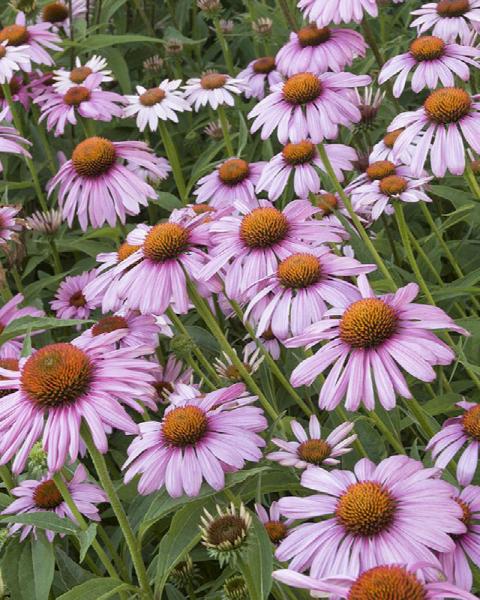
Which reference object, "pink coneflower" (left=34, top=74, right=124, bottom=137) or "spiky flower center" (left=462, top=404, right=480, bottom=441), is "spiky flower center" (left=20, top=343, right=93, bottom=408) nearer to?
"spiky flower center" (left=462, top=404, right=480, bottom=441)

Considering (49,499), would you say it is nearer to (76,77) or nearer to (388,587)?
(388,587)

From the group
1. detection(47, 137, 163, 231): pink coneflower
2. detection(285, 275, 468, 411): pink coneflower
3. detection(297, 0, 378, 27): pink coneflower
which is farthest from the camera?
detection(297, 0, 378, 27): pink coneflower

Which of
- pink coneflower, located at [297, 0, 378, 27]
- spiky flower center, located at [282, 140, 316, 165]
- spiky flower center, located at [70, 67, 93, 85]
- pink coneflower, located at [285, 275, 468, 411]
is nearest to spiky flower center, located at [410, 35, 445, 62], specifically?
pink coneflower, located at [297, 0, 378, 27]

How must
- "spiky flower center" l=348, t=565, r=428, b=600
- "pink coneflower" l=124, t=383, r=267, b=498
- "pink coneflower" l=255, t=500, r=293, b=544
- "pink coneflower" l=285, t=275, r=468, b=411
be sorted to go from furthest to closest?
"pink coneflower" l=255, t=500, r=293, b=544
"pink coneflower" l=124, t=383, r=267, b=498
"pink coneflower" l=285, t=275, r=468, b=411
"spiky flower center" l=348, t=565, r=428, b=600

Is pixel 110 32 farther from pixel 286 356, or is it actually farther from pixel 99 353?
pixel 99 353

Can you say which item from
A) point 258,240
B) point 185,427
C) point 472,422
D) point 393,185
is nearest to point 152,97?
point 393,185

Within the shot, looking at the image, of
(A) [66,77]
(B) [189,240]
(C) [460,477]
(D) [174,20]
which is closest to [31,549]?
(B) [189,240]

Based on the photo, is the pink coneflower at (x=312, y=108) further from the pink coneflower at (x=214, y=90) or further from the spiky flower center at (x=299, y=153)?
the pink coneflower at (x=214, y=90)

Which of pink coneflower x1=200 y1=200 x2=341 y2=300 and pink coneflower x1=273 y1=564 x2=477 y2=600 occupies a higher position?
pink coneflower x1=273 y1=564 x2=477 y2=600
